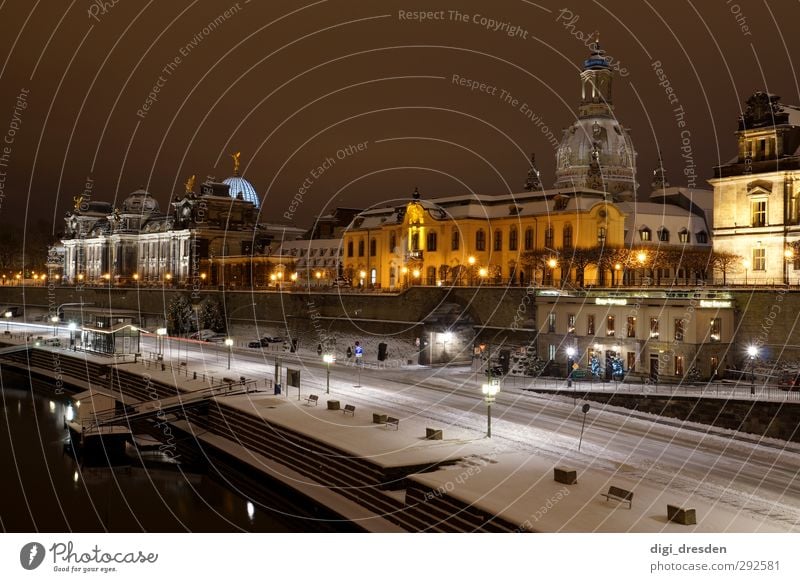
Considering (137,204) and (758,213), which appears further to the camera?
(137,204)

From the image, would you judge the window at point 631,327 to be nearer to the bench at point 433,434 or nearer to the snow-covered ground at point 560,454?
the snow-covered ground at point 560,454

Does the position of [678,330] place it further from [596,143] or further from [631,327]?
[596,143]

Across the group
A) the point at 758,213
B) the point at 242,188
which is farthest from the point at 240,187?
the point at 758,213

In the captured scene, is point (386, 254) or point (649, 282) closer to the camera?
point (649, 282)

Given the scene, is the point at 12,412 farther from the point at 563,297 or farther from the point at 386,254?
the point at 386,254

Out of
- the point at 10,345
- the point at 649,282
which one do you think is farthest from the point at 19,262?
the point at 649,282

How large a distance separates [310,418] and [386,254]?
5237cm

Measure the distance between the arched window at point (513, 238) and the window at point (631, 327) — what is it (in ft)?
90.7

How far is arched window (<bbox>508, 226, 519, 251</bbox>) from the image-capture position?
245 ft

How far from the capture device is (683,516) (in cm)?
2134

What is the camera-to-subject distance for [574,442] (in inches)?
1282

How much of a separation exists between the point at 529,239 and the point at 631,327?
87.3ft

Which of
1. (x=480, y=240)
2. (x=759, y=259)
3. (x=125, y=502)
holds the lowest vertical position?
(x=125, y=502)

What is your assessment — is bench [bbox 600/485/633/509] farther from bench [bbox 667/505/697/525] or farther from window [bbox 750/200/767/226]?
window [bbox 750/200/767/226]
